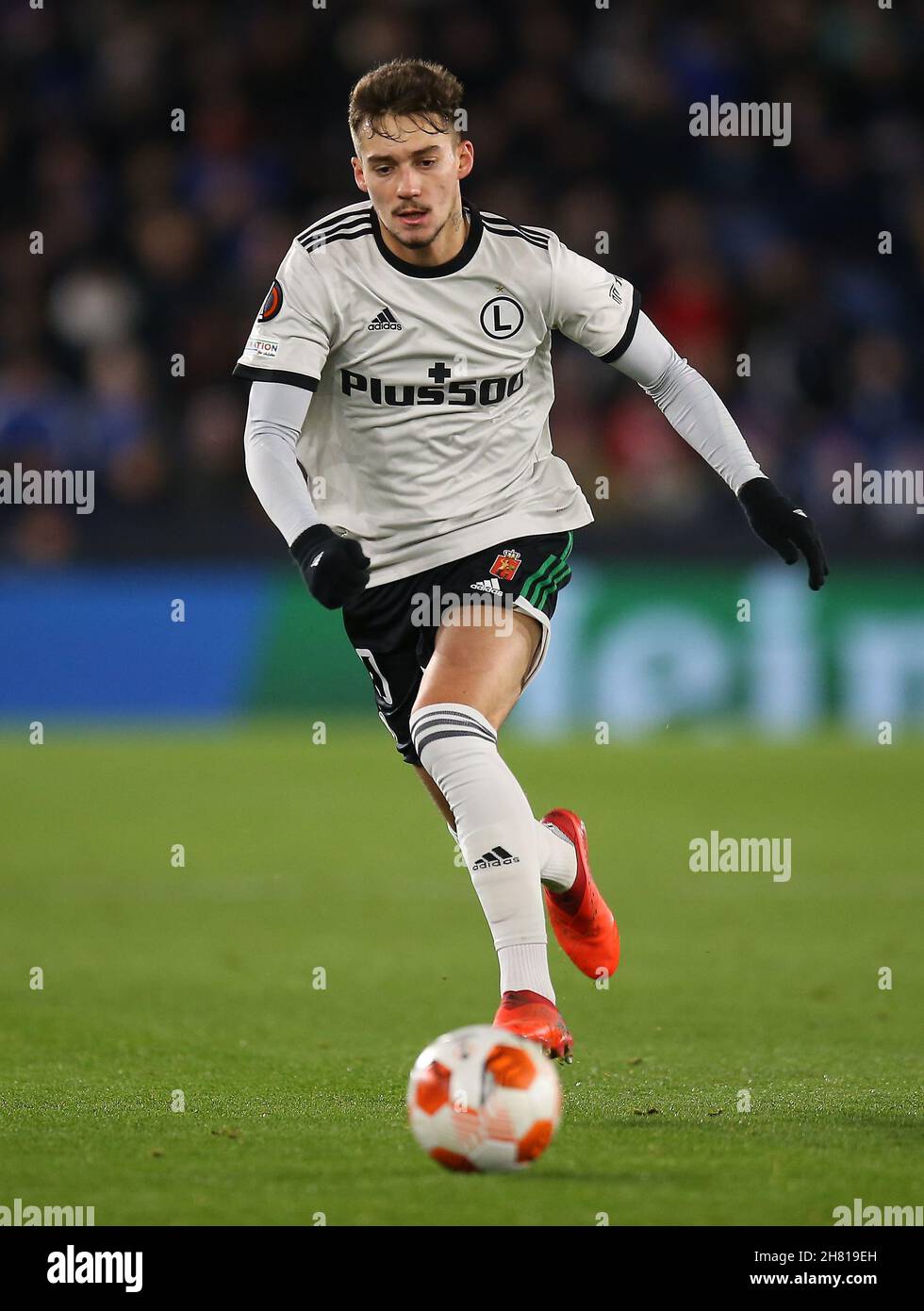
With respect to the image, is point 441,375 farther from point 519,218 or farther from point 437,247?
point 519,218

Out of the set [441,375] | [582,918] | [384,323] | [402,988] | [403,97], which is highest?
Result: [403,97]

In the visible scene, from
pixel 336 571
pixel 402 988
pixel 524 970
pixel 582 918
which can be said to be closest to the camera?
pixel 336 571

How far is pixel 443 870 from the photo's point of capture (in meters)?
9.91

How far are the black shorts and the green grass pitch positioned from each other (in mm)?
1085

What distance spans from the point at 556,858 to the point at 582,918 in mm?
302

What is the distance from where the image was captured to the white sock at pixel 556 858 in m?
5.50

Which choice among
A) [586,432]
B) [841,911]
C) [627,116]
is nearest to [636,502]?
[586,432]

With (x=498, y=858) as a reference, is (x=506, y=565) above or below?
above

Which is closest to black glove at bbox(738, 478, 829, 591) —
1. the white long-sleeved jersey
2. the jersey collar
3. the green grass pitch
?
the white long-sleeved jersey

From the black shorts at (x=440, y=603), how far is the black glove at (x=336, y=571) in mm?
592

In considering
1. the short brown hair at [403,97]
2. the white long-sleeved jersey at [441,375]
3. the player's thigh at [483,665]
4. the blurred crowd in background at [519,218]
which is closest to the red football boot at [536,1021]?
the player's thigh at [483,665]

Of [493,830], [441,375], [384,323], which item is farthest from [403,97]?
[493,830]

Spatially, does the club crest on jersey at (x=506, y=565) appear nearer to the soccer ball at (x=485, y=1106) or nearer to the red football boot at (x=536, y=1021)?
the red football boot at (x=536, y=1021)

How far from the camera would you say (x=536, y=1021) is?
183 inches
